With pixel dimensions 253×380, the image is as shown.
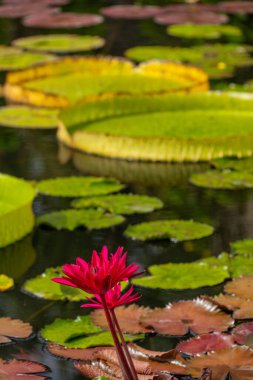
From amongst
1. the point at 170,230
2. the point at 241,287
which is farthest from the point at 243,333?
the point at 170,230

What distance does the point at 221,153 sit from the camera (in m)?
4.61

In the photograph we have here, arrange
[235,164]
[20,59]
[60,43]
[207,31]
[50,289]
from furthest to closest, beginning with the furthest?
[207,31] → [60,43] → [20,59] → [235,164] → [50,289]

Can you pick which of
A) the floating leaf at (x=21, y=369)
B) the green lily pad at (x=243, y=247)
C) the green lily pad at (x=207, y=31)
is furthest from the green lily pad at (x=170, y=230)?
the green lily pad at (x=207, y=31)

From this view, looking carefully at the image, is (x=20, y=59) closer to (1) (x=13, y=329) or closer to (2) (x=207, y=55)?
(2) (x=207, y=55)

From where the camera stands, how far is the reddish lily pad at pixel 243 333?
8.71ft

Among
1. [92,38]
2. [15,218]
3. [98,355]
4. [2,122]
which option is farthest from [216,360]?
[92,38]

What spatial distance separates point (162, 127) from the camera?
491cm

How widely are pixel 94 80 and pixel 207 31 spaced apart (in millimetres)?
1916

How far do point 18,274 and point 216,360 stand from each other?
3.44 ft

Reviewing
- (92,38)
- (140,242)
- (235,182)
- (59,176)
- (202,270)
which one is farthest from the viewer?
(92,38)

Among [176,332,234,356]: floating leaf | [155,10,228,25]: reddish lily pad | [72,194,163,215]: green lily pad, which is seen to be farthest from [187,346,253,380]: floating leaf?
[155,10,228,25]: reddish lily pad

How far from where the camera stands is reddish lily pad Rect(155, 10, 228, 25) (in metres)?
8.20

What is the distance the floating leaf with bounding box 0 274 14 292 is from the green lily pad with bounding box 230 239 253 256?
689 millimetres

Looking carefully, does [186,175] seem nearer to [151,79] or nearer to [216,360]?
[151,79]
